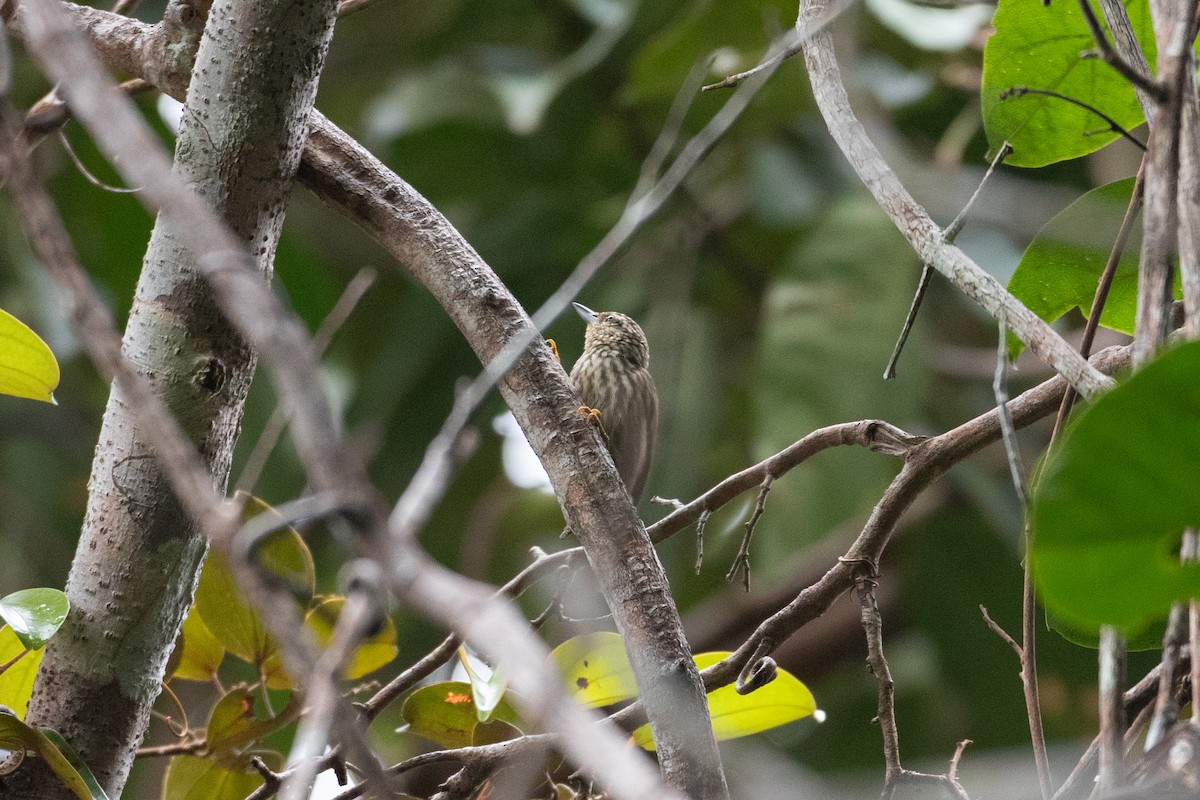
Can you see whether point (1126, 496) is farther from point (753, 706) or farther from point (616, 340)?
point (616, 340)

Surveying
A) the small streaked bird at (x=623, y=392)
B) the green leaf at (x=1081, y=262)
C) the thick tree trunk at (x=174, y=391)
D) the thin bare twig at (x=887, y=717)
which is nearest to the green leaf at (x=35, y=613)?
the thick tree trunk at (x=174, y=391)

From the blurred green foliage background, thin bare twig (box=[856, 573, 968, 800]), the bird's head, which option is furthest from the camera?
the blurred green foliage background

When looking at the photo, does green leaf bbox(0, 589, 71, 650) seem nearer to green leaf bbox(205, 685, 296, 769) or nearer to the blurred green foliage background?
green leaf bbox(205, 685, 296, 769)

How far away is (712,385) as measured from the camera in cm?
370

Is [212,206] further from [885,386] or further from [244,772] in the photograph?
[885,386]

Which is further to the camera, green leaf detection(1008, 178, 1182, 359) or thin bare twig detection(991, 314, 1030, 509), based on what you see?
green leaf detection(1008, 178, 1182, 359)

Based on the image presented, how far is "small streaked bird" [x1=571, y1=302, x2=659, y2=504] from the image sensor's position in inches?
99.2

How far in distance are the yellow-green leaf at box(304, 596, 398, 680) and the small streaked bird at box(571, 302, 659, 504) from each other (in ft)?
3.02

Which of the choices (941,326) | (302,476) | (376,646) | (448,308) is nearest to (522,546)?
(302,476)

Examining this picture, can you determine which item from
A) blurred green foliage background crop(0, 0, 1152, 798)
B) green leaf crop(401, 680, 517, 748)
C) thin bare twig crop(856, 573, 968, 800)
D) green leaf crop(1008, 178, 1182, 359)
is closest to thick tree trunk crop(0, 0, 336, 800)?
green leaf crop(401, 680, 517, 748)

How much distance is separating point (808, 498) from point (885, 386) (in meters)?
0.36

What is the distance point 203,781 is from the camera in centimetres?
146

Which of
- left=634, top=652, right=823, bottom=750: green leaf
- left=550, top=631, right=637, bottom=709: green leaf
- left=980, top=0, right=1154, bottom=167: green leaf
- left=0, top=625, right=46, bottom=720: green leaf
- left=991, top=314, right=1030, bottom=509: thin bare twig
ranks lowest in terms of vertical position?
left=634, top=652, right=823, bottom=750: green leaf

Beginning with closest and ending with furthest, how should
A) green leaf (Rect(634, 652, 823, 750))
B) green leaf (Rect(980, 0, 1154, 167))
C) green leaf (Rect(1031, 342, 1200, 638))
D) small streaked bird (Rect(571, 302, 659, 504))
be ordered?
green leaf (Rect(1031, 342, 1200, 638)) < green leaf (Rect(980, 0, 1154, 167)) < green leaf (Rect(634, 652, 823, 750)) < small streaked bird (Rect(571, 302, 659, 504))
